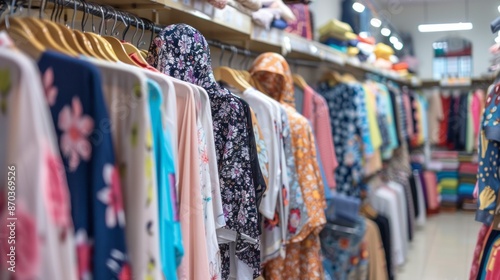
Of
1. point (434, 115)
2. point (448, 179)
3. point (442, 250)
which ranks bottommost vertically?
point (442, 250)

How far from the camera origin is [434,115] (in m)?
8.22

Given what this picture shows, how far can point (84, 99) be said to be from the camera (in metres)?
1.05

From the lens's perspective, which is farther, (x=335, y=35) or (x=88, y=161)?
(x=335, y=35)

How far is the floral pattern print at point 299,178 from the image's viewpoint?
104 inches

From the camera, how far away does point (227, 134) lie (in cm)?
199

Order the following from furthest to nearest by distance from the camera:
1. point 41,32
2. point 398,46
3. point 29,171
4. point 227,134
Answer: point 398,46
point 227,134
point 41,32
point 29,171

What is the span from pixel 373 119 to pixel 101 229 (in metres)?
3.80

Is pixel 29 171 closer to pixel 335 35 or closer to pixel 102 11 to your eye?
pixel 102 11

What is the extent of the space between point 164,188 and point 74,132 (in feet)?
1.00

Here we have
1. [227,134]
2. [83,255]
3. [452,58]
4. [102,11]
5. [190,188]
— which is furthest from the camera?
[452,58]

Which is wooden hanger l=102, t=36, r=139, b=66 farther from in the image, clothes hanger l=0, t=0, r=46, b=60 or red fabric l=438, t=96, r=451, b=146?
red fabric l=438, t=96, r=451, b=146

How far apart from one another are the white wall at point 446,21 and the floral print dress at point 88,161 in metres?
8.03

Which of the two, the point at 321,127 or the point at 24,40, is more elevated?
the point at 24,40

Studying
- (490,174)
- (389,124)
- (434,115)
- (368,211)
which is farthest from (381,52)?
(490,174)
